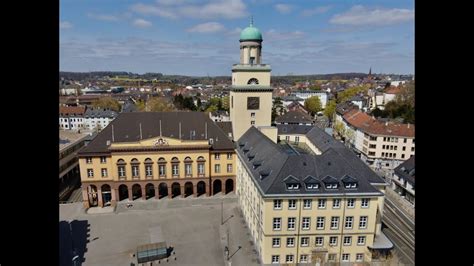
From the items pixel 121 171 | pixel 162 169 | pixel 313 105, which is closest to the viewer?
pixel 121 171

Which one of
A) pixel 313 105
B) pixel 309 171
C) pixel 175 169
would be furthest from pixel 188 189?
pixel 313 105

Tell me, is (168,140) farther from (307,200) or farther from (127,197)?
(307,200)

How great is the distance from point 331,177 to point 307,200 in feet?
9.12

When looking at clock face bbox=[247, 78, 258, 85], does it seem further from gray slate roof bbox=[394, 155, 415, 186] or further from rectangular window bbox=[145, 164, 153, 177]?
gray slate roof bbox=[394, 155, 415, 186]

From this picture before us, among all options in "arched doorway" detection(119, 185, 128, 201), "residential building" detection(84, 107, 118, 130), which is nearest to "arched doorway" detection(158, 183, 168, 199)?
"arched doorway" detection(119, 185, 128, 201)

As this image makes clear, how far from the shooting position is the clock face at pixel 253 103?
140ft

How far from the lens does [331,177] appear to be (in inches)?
1026

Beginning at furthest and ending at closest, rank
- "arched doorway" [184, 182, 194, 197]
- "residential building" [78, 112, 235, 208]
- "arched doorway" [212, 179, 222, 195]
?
1. "arched doorway" [212, 179, 222, 195]
2. "arched doorway" [184, 182, 194, 197]
3. "residential building" [78, 112, 235, 208]

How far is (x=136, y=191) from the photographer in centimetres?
4209

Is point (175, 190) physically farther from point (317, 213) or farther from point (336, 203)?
point (336, 203)

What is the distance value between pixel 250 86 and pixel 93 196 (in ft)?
78.7

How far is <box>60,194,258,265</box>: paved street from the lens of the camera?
28.2m

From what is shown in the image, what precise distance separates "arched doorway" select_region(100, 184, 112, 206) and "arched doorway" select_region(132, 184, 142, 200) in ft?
9.36
